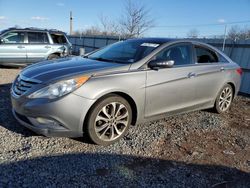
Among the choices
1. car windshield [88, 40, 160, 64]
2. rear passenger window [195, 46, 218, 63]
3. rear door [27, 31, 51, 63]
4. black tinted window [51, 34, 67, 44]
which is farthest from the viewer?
black tinted window [51, 34, 67, 44]

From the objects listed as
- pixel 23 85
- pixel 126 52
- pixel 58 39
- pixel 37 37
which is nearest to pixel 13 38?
pixel 37 37

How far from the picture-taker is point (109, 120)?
3.91 meters

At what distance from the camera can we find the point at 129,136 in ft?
14.0

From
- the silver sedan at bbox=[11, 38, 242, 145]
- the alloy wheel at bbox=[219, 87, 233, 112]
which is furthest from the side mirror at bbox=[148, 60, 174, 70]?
the alloy wheel at bbox=[219, 87, 233, 112]

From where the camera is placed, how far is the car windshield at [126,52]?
441cm

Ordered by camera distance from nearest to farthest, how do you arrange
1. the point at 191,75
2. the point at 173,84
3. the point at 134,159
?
the point at 134,159
the point at 173,84
the point at 191,75

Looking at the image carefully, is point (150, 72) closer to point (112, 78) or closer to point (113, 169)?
point (112, 78)

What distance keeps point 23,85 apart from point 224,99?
4.09 meters

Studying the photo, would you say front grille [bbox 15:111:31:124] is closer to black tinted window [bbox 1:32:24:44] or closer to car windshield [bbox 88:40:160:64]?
car windshield [bbox 88:40:160:64]

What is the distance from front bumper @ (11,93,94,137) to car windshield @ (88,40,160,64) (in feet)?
3.82

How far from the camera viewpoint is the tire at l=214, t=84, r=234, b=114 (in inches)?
224

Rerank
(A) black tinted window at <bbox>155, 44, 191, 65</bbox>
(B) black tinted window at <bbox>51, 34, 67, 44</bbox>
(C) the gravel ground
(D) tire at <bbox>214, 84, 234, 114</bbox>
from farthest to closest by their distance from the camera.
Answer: (B) black tinted window at <bbox>51, 34, 67, 44</bbox> → (D) tire at <bbox>214, 84, 234, 114</bbox> → (A) black tinted window at <bbox>155, 44, 191, 65</bbox> → (C) the gravel ground

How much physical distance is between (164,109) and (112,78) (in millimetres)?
1174

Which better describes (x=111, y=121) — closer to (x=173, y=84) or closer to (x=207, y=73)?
(x=173, y=84)
